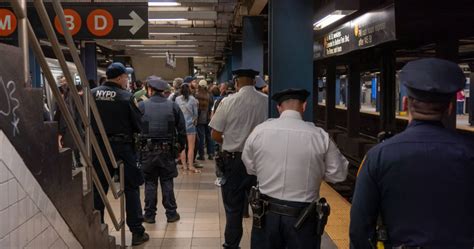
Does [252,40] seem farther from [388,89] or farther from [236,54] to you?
[236,54]

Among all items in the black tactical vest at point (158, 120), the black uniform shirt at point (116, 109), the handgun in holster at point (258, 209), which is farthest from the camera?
the black tactical vest at point (158, 120)

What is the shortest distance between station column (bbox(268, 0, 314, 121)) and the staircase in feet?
7.89

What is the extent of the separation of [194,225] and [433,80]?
14.1ft

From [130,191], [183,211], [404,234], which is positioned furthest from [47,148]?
[183,211]

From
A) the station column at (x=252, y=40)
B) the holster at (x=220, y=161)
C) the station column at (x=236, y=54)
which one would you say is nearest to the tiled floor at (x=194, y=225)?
the holster at (x=220, y=161)

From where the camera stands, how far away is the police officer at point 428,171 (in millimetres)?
1982

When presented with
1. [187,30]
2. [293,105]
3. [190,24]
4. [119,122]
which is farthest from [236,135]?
[187,30]

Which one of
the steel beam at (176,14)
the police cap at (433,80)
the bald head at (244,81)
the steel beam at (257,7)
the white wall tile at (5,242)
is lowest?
the white wall tile at (5,242)

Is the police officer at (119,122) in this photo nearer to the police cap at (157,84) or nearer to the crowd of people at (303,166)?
the crowd of people at (303,166)

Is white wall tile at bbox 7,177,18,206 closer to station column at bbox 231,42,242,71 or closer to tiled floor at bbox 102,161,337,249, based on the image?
tiled floor at bbox 102,161,337,249

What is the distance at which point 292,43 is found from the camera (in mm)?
5062

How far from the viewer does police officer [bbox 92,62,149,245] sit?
4.71 metres

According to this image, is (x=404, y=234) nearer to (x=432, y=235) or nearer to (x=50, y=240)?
(x=432, y=235)

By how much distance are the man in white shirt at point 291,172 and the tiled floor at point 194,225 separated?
5.53 ft
